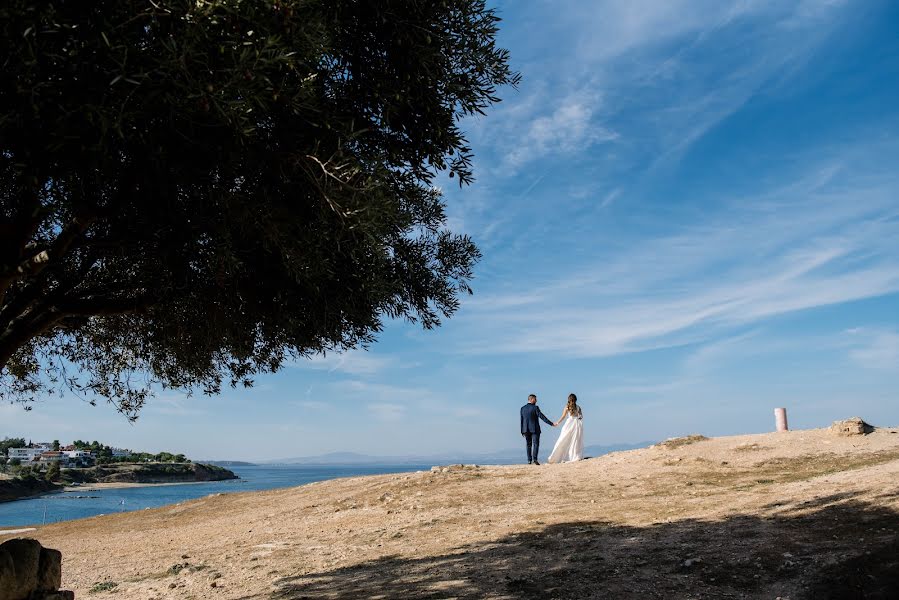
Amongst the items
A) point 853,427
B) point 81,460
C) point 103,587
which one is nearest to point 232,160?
point 103,587

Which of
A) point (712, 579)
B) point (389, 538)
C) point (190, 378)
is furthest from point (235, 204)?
point (389, 538)

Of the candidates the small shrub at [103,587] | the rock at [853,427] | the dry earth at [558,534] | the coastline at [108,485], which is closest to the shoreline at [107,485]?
the coastline at [108,485]

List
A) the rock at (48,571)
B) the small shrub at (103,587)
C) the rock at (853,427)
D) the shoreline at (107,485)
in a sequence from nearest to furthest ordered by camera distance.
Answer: the rock at (48,571) < the small shrub at (103,587) < the rock at (853,427) < the shoreline at (107,485)

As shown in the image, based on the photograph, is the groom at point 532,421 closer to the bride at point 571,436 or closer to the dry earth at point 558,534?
the bride at point 571,436

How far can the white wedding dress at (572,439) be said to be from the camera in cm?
2272

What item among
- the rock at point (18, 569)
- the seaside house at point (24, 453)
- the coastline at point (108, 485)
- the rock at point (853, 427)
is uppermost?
the rock at point (853, 427)

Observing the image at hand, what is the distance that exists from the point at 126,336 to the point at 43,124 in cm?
776

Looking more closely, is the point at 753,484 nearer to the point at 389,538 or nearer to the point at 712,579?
the point at 712,579

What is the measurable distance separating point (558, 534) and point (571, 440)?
1157 cm

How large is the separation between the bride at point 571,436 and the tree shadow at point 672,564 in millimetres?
11040

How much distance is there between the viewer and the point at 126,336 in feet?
41.3

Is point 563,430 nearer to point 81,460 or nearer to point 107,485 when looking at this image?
point 107,485

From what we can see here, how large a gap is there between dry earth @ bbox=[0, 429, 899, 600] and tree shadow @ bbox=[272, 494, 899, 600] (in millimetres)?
32

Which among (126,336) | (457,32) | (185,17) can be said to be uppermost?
(457,32)
